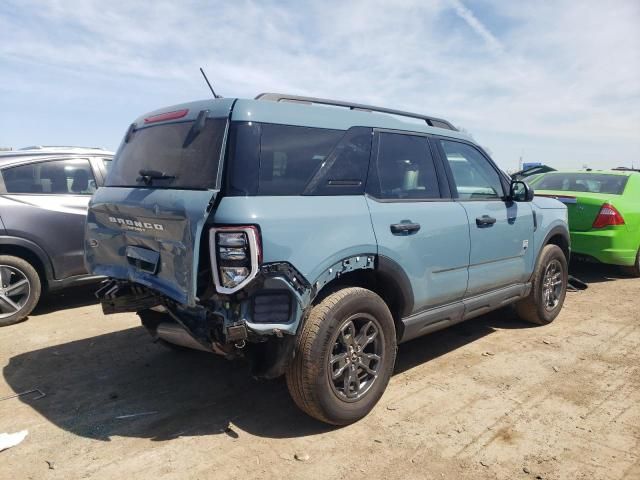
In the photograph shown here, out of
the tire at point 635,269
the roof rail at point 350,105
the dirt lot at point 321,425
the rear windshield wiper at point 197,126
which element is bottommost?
the dirt lot at point 321,425

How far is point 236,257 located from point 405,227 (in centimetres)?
132

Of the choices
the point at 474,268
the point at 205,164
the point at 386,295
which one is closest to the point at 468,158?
the point at 474,268

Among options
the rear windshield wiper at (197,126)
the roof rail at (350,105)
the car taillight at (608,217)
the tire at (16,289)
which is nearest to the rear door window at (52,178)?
the tire at (16,289)

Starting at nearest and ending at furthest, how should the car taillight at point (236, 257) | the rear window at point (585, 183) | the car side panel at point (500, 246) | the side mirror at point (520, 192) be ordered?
the car taillight at point (236, 257) < the car side panel at point (500, 246) < the side mirror at point (520, 192) < the rear window at point (585, 183)

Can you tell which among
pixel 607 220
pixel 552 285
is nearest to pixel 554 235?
pixel 552 285

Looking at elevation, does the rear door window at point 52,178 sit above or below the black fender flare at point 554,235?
above

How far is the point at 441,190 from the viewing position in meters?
3.93

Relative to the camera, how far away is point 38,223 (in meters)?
5.29

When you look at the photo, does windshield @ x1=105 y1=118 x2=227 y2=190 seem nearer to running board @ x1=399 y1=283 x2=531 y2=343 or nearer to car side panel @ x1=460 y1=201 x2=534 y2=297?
running board @ x1=399 y1=283 x2=531 y2=343

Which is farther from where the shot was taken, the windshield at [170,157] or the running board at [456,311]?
the running board at [456,311]

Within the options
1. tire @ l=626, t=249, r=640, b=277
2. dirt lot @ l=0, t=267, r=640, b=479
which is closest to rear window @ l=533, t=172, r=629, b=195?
tire @ l=626, t=249, r=640, b=277

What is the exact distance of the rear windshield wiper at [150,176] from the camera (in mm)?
3096

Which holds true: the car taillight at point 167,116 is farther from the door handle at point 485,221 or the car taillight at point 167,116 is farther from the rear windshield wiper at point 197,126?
the door handle at point 485,221

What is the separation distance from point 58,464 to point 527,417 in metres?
2.83
